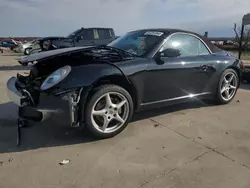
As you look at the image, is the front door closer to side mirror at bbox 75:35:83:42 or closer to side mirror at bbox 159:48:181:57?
side mirror at bbox 159:48:181:57

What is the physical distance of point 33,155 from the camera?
2.97 m

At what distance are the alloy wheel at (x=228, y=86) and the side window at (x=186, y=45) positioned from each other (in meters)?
0.72

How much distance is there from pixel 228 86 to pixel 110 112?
2681mm

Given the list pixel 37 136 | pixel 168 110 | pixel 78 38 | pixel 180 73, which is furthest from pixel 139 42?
pixel 78 38

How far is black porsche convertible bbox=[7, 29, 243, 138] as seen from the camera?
10.2 ft

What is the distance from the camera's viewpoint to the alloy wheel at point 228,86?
16.2 ft

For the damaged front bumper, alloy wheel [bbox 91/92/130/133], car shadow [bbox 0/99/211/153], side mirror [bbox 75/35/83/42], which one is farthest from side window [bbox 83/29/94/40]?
the damaged front bumper

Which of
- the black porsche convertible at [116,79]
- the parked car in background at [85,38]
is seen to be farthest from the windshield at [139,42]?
the parked car in background at [85,38]

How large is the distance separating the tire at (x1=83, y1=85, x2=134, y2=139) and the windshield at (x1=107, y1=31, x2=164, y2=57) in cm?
72

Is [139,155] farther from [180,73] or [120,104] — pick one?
[180,73]

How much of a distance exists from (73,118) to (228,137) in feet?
6.63

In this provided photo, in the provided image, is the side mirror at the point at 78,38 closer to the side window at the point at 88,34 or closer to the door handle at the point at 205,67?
the side window at the point at 88,34

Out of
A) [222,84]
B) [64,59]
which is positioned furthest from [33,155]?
[222,84]

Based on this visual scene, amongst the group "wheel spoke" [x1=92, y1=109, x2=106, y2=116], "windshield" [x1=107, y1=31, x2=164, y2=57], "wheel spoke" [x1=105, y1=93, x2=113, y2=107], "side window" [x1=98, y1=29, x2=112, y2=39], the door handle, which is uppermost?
"side window" [x1=98, y1=29, x2=112, y2=39]
